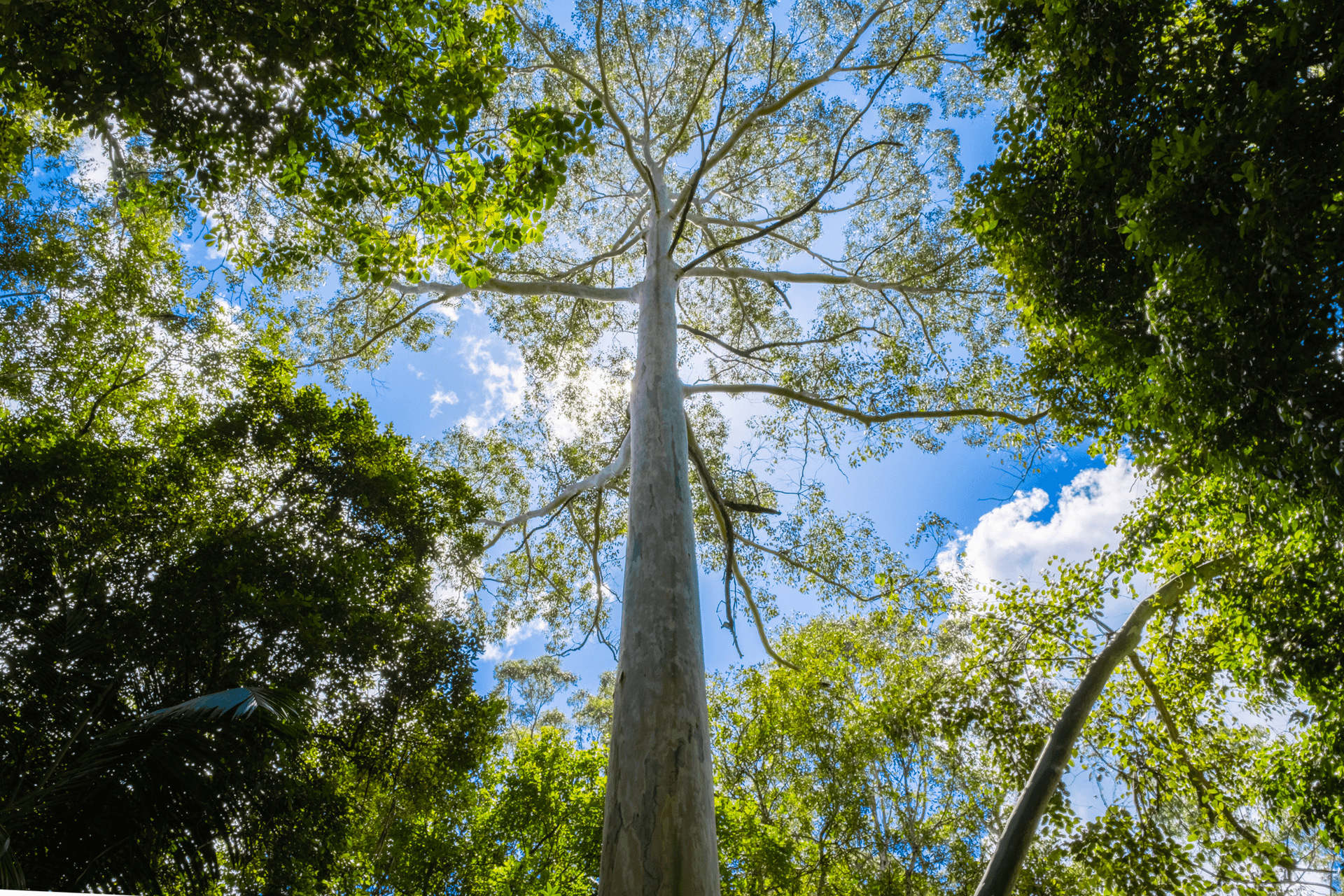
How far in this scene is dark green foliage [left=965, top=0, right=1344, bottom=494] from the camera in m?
1.78

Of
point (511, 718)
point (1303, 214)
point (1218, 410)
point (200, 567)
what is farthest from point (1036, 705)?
point (511, 718)

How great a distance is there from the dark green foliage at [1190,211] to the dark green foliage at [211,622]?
4.25 meters

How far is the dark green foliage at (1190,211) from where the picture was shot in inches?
69.9

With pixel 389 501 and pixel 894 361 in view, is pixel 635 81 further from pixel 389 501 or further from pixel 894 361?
pixel 389 501

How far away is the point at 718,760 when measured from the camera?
27.9 ft

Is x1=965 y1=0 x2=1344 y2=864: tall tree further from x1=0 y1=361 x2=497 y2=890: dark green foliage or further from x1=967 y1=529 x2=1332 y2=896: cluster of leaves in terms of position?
x1=0 y1=361 x2=497 y2=890: dark green foliage

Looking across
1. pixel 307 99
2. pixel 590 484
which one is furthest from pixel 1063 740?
pixel 307 99

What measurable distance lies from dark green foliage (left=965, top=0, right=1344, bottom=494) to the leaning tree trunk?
6.98ft

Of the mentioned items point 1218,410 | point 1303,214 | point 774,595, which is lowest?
point 1218,410

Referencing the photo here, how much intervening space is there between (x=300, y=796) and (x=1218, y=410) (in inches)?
212

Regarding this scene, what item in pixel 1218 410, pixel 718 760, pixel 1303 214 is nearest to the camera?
pixel 1303 214

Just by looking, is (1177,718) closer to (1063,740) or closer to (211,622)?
(1063,740)

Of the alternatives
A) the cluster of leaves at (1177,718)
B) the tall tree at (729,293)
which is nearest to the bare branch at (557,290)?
the tall tree at (729,293)

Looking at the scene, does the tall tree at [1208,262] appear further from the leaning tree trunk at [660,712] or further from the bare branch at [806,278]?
the bare branch at [806,278]
